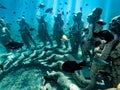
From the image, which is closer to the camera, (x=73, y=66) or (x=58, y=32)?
(x=73, y=66)

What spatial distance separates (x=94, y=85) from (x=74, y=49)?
7106mm

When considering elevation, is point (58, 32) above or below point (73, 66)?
below

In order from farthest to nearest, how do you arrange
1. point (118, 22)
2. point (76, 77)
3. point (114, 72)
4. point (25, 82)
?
point (25, 82)
point (76, 77)
point (118, 22)
point (114, 72)

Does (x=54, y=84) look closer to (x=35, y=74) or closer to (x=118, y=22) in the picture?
(x=35, y=74)

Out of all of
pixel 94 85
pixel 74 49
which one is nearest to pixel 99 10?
pixel 74 49

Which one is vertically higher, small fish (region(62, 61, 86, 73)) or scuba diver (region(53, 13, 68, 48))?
small fish (region(62, 61, 86, 73))

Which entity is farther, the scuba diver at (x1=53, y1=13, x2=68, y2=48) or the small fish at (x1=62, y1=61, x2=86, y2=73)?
the scuba diver at (x1=53, y1=13, x2=68, y2=48)

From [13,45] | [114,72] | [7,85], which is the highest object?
[13,45]

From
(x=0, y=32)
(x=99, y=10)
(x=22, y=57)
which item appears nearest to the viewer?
(x=99, y=10)

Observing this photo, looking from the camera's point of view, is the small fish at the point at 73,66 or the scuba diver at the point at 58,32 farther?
the scuba diver at the point at 58,32

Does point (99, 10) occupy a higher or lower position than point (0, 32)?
higher

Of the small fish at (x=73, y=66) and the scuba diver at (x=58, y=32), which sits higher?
the small fish at (x=73, y=66)

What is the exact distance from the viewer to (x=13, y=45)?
7.79m

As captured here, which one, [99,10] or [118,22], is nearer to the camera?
[118,22]
